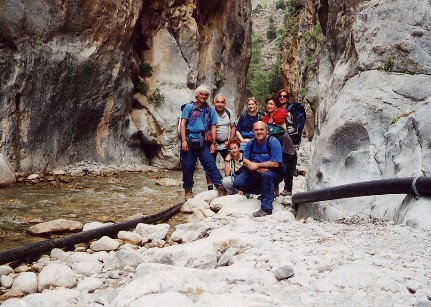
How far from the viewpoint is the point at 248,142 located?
21.4 feet

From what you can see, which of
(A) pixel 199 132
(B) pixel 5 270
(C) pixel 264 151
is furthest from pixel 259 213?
(B) pixel 5 270

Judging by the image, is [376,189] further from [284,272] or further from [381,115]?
[284,272]

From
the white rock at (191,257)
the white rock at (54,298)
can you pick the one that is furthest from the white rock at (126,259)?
the white rock at (54,298)

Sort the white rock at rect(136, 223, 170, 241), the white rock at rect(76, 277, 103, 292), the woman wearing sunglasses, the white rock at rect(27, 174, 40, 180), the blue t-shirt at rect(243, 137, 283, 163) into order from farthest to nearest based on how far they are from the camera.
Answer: the white rock at rect(27, 174, 40, 180) < the woman wearing sunglasses < the blue t-shirt at rect(243, 137, 283, 163) < the white rock at rect(136, 223, 170, 241) < the white rock at rect(76, 277, 103, 292)

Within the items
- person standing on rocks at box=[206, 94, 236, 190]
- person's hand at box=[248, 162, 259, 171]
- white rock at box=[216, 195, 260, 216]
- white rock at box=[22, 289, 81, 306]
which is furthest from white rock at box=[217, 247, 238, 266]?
person standing on rocks at box=[206, 94, 236, 190]

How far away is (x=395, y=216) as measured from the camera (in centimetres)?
471

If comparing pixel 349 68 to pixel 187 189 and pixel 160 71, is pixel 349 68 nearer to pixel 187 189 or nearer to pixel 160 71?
pixel 187 189

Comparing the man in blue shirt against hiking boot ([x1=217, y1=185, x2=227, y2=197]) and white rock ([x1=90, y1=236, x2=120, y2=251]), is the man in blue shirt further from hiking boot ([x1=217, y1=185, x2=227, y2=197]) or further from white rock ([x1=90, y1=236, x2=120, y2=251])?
white rock ([x1=90, y1=236, x2=120, y2=251])

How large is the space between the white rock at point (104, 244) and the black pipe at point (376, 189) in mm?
2540

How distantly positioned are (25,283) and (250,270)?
1.96 meters

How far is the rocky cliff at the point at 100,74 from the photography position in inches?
503

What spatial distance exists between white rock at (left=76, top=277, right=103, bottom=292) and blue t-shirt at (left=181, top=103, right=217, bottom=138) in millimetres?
4117

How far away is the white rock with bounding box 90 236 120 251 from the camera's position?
201 inches

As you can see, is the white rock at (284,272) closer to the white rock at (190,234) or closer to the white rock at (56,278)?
the white rock at (56,278)
